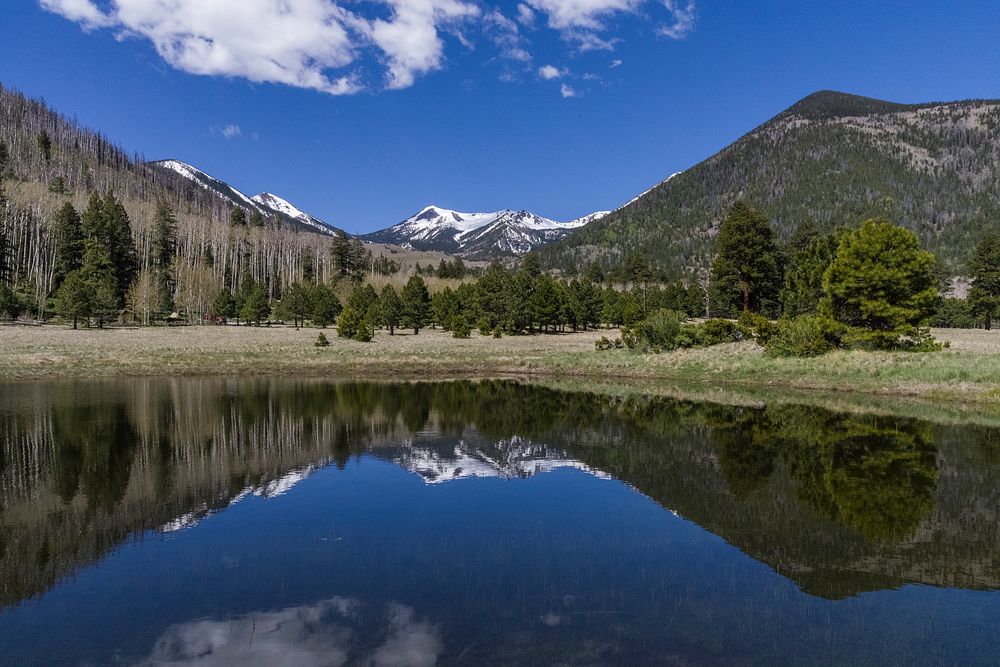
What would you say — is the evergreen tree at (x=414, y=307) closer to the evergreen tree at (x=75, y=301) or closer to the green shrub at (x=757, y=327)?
the evergreen tree at (x=75, y=301)

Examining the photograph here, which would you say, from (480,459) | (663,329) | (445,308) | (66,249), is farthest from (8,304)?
(480,459)

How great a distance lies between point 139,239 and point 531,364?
346ft

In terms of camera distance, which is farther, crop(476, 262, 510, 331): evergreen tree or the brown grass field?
crop(476, 262, 510, 331): evergreen tree

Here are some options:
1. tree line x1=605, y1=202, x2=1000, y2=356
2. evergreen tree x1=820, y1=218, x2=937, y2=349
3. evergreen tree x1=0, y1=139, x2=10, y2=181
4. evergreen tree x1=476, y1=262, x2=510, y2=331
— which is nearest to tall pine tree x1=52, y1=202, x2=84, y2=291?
evergreen tree x1=476, y1=262, x2=510, y2=331

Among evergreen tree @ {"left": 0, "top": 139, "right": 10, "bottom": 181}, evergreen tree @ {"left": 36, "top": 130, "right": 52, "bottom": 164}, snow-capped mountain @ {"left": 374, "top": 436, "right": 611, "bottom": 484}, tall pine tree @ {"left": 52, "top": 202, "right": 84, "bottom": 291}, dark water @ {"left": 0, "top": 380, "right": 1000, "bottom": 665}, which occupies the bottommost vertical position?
snow-capped mountain @ {"left": 374, "top": 436, "right": 611, "bottom": 484}

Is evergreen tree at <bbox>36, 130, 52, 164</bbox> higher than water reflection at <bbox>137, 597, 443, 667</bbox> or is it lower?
higher

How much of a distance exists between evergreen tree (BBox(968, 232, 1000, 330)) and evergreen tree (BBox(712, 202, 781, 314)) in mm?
46617

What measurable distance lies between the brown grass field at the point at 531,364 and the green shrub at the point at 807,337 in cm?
118

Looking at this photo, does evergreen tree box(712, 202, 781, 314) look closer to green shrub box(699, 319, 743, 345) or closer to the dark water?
green shrub box(699, 319, 743, 345)

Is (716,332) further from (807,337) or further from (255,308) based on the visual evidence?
(255,308)

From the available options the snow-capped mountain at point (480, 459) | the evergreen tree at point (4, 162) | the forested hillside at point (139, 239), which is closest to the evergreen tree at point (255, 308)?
the forested hillside at point (139, 239)

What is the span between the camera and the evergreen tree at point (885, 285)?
3850 cm

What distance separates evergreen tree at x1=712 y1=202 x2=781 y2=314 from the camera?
55.1 meters

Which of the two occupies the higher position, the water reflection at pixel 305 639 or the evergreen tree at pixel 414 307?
the evergreen tree at pixel 414 307
